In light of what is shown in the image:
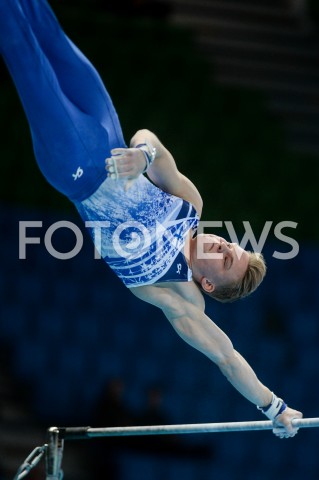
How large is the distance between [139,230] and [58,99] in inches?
29.2

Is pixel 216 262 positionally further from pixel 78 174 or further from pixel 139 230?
pixel 78 174

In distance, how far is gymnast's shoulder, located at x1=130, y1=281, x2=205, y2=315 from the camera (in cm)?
500

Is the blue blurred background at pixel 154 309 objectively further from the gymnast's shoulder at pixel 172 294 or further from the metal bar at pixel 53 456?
the metal bar at pixel 53 456

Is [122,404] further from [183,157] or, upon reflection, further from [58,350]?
[183,157]

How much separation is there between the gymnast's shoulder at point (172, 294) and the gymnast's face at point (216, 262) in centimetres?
8

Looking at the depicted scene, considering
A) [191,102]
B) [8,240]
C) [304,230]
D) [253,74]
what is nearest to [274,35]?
[253,74]

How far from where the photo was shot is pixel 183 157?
863 cm

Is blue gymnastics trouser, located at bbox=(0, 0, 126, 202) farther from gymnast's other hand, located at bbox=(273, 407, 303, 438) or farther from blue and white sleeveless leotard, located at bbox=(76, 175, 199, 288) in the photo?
gymnast's other hand, located at bbox=(273, 407, 303, 438)

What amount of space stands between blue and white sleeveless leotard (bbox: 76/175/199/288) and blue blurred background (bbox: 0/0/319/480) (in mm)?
2973

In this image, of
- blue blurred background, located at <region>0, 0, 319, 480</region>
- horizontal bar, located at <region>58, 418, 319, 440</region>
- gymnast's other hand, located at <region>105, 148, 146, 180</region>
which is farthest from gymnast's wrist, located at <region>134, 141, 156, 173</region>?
blue blurred background, located at <region>0, 0, 319, 480</region>

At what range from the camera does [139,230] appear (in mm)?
4926

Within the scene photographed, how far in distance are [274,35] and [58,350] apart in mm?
3771

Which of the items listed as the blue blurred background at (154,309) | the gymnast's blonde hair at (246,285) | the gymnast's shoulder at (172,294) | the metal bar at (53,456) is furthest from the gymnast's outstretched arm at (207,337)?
the blue blurred background at (154,309)

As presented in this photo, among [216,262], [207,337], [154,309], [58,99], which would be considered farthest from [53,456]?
[154,309]
